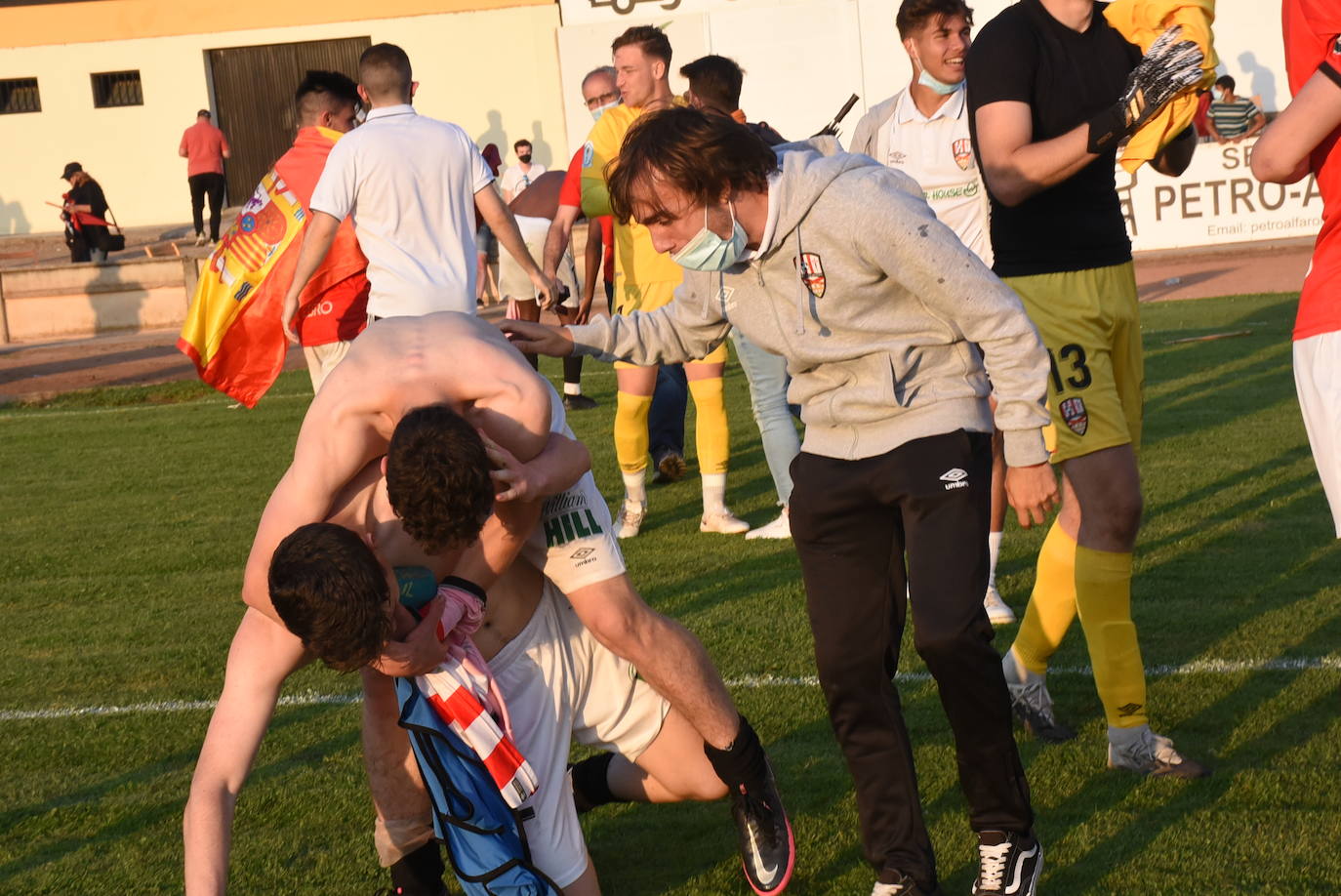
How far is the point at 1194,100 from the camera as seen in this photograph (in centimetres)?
414

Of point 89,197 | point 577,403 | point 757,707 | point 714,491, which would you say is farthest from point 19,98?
point 757,707

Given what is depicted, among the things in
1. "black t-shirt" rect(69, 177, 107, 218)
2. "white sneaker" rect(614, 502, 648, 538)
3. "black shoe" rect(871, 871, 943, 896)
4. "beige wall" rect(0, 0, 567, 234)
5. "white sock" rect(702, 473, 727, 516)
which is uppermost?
"beige wall" rect(0, 0, 567, 234)

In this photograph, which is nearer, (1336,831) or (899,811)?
(899,811)

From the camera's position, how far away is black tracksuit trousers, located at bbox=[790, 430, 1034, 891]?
11.7 feet

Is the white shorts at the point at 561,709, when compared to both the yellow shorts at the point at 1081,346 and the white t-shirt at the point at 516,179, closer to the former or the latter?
the yellow shorts at the point at 1081,346

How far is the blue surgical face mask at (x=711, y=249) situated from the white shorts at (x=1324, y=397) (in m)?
1.29

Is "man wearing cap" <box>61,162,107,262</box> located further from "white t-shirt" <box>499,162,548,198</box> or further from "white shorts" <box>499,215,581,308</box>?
"white shorts" <box>499,215,581,308</box>

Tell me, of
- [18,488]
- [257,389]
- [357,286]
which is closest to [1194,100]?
[357,286]

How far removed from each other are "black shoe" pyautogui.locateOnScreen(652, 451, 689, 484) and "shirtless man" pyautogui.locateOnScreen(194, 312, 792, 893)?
214 inches

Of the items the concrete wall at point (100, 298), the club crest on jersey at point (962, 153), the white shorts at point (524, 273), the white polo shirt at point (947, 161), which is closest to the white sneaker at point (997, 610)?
the white polo shirt at point (947, 161)

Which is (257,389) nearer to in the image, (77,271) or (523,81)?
(77,271)

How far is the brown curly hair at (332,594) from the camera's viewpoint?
324 centimetres

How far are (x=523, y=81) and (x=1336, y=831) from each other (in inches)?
1282

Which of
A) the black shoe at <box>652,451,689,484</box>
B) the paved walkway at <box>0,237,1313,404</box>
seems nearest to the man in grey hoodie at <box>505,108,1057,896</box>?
the black shoe at <box>652,451,689,484</box>
